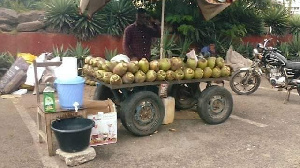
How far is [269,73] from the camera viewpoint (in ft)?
26.3

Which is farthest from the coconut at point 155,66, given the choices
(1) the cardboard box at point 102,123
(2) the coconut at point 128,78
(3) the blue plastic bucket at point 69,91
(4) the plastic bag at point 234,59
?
(4) the plastic bag at point 234,59

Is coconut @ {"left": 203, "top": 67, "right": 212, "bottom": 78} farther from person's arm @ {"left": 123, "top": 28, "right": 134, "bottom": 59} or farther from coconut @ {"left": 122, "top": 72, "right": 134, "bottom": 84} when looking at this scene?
person's arm @ {"left": 123, "top": 28, "right": 134, "bottom": 59}

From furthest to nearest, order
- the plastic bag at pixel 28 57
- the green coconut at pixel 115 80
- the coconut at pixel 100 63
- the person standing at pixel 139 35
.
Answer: the plastic bag at pixel 28 57, the person standing at pixel 139 35, the coconut at pixel 100 63, the green coconut at pixel 115 80

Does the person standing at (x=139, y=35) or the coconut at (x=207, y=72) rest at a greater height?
the person standing at (x=139, y=35)

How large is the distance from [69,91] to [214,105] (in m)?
2.68

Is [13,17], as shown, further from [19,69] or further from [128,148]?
[128,148]

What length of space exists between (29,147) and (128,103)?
60.9 inches

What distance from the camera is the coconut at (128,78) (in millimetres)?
4966

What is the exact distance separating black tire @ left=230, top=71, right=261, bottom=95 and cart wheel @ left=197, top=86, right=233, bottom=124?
235 cm

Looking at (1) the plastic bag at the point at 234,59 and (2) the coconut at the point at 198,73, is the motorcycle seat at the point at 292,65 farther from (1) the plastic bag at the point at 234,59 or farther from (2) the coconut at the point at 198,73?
(1) the plastic bag at the point at 234,59

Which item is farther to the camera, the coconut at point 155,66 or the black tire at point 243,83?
the black tire at point 243,83

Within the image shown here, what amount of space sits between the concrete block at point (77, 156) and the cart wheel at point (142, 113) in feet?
2.94

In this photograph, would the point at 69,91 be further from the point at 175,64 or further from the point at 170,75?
the point at 175,64

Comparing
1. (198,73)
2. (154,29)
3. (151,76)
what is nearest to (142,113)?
(151,76)
